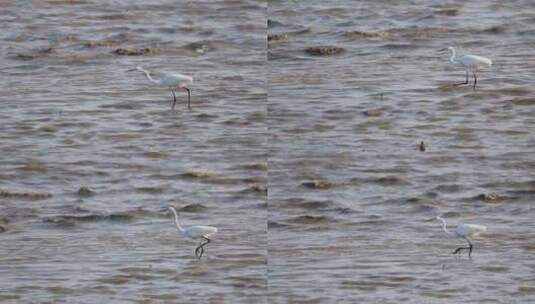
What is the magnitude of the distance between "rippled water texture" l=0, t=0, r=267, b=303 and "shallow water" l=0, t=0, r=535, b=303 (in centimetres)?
2

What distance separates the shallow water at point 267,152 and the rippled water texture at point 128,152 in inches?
0.8

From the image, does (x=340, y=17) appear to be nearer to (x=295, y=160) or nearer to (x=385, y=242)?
(x=295, y=160)

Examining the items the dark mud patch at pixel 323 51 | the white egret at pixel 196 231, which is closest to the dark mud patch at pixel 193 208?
the white egret at pixel 196 231

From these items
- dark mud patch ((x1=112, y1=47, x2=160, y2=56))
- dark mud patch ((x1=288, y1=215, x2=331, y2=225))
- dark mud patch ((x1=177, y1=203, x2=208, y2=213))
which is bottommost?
dark mud patch ((x1=288, y1=215, x2=331, y2=225))

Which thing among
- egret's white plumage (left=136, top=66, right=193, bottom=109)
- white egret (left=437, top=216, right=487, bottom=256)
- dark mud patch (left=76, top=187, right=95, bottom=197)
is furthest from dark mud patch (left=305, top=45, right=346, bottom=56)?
white egret (left=437, top=216, right=487, bottom=256)

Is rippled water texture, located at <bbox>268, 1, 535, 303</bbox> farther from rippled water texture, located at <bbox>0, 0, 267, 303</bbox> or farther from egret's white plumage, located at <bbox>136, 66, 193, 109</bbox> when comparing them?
egret's white plumage, located at <bbox>136, 66, 193, 109</bbox>

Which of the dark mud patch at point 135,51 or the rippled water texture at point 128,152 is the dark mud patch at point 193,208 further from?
the dark mud patch at point 135,51

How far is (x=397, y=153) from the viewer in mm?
14773

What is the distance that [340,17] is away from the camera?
17047mm

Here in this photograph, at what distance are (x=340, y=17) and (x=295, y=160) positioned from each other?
9.45ft

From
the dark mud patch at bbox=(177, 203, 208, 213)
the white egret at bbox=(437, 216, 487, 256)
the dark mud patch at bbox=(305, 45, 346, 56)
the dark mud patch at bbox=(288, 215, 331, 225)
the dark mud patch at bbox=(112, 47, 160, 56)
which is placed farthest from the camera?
the dark mud patch at bbox=(112, 47, 160, 56)

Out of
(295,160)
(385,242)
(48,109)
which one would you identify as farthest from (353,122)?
(48,109)

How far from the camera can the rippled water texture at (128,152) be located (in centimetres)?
1341

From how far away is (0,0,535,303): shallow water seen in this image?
44.0 ft
